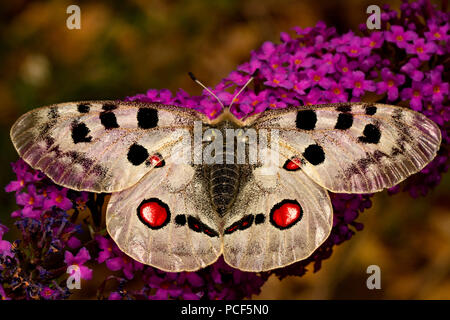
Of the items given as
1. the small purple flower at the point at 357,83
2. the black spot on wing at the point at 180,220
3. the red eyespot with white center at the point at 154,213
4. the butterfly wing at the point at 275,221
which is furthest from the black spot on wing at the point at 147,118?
the small purple flower at the point at 357,83

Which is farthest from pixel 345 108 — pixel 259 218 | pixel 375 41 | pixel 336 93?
pixel 375 41

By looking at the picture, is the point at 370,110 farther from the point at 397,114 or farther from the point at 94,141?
the point at 94,141

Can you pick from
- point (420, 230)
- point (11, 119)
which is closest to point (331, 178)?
point (420, 230)

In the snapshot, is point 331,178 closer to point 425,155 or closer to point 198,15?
point 425,155

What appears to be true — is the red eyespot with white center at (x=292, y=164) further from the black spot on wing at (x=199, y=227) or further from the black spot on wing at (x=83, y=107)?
the black spot on wing at (x=83, y=107)

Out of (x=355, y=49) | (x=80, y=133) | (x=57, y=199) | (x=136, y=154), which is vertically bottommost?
(x=57, y=199)

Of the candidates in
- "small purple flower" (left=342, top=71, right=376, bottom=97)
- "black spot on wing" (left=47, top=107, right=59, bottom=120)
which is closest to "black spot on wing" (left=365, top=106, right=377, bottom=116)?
"small purple flower" (left=342, top=71, right=376, bottom=97)

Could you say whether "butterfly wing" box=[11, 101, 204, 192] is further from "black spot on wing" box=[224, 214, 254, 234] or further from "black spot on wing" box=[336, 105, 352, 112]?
"black spot on wing" box=[336, 105, 352, 112]
